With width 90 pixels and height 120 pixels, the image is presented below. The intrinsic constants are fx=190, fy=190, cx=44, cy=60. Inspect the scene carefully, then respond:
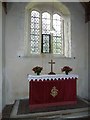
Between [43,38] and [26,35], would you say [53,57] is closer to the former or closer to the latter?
[43,38]

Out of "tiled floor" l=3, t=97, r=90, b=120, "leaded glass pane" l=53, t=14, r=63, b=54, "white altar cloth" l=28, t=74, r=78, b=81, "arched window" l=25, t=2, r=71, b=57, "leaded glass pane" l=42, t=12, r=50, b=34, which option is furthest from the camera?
"leaded glass pane" l=53, t=14, r=63, b=54

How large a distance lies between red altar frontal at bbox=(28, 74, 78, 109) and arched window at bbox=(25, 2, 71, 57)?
5.55 feet

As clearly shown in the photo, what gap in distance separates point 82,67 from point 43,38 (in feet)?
6.15

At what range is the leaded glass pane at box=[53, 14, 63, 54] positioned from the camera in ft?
24.1

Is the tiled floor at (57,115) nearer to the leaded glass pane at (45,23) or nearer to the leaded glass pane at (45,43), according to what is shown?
the leaded glass pane at (45,43)

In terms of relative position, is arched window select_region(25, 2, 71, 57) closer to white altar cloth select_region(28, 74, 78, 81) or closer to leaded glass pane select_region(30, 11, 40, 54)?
leaded glass pane select_region(30, 11, 40, 54)

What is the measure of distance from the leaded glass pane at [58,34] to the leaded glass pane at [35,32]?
2.29 ft

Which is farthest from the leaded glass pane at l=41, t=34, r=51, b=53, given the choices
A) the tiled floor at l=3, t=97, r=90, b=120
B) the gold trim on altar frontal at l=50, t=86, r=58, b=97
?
the tiled floor at l=3, t=97, r=90, b=120

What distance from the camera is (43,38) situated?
280 inches

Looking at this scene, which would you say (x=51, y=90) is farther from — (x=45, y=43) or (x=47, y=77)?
(x=45, y=43)

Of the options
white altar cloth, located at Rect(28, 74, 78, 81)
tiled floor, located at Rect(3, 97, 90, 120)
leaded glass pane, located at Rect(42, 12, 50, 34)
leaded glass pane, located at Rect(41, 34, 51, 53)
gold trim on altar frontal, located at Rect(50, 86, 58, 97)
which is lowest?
tiled floor, located at Rect(3, 97, 90, 120)

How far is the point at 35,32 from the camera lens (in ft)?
23.1

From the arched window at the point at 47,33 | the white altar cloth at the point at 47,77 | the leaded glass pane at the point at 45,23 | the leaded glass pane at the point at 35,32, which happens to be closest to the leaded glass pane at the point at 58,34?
the arched window at the point at 47,33

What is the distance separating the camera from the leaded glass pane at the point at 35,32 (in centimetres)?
700
